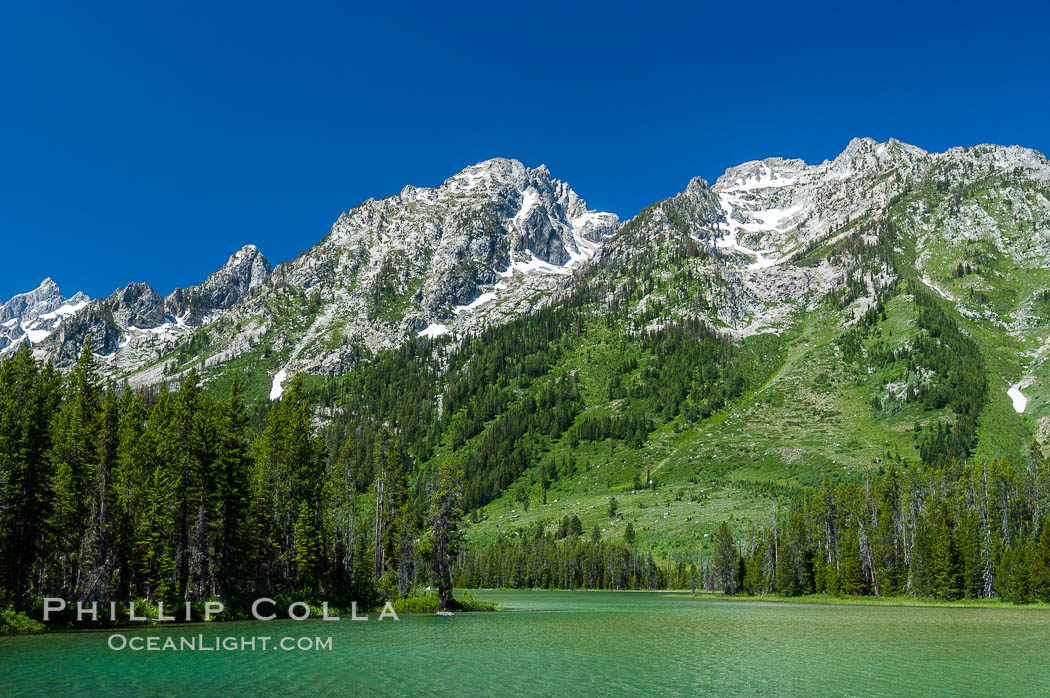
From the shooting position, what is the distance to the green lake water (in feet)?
94.2

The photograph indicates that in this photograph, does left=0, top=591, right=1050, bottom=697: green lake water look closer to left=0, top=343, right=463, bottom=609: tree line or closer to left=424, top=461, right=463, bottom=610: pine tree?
left=0, top=343, right=463, bottom=609: tree line

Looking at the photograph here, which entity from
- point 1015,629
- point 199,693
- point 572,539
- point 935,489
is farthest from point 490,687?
point 572,539

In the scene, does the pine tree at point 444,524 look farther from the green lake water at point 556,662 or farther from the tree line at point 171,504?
the green lake water at point 556,662

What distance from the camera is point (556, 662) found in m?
37.2

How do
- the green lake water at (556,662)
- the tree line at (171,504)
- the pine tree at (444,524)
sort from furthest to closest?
the pine tree at (444,524), the tree line at (171,504), the green lake water at (556,662)

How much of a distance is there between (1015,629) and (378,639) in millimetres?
52548

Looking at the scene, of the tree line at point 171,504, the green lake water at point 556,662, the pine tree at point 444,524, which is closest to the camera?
the green lake water at point 556,662

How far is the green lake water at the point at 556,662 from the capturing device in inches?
1131

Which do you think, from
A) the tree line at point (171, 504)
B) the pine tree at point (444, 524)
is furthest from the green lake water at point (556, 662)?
the pine tree at point (444, 524)

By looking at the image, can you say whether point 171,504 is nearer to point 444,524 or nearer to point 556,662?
point 444,524

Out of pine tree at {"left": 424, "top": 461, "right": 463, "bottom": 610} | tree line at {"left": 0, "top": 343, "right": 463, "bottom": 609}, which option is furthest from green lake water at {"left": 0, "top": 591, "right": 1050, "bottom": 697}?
pine tree at {"left": 424, "top": 461, "right": 463, "bottom": 610}

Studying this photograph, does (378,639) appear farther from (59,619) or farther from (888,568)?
(888,568)

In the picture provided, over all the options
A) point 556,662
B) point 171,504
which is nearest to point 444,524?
point 171,504

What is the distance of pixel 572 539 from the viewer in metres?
193
